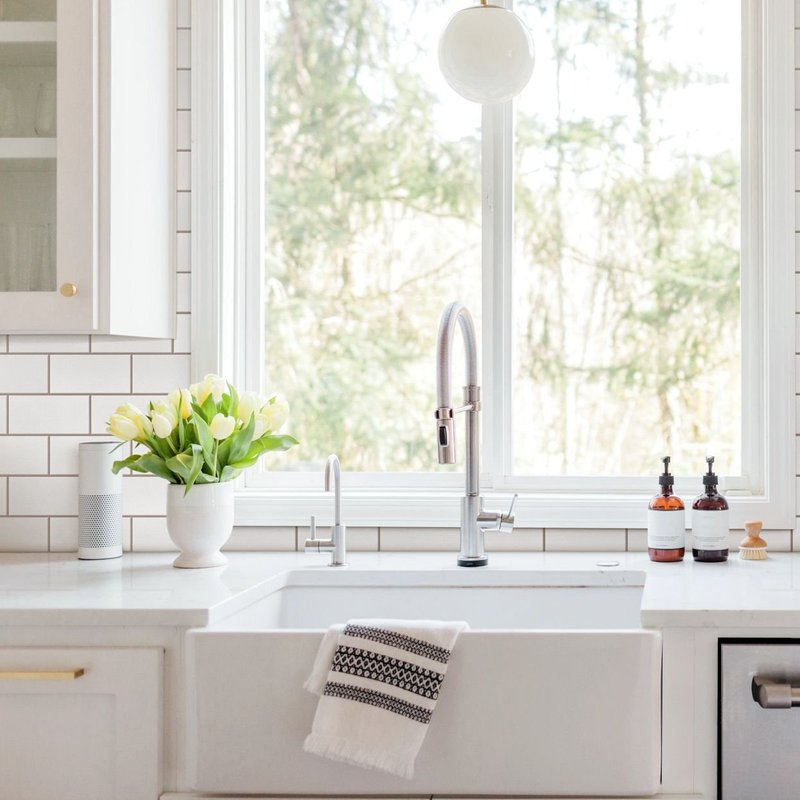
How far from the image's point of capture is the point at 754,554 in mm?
1910

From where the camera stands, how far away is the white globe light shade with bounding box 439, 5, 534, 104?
5.76 ft

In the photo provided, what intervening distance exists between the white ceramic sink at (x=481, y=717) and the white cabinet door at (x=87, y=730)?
7 cm

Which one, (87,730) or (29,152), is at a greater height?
(29,152)

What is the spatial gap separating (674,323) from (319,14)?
1.09 metres

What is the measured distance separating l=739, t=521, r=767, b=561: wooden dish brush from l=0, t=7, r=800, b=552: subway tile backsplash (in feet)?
1.97

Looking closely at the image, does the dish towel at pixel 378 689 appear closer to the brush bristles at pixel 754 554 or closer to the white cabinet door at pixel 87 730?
the white cabinet door at pixel 87 730

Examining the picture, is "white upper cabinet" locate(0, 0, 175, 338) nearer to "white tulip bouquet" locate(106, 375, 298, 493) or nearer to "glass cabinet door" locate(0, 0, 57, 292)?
"glass cabinet door" locate(0, 0, 57, 292)

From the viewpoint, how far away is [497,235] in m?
2.17

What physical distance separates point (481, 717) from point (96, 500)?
36.9 inches

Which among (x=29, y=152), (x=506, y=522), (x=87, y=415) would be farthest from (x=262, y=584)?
(x=29, y=152)

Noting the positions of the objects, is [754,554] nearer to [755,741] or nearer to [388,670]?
[755,741]

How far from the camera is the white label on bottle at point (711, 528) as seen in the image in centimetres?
188

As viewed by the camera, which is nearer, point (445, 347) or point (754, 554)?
point (445, 347)

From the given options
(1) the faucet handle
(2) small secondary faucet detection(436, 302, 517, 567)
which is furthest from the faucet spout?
(1) the faucet handle
